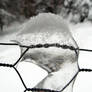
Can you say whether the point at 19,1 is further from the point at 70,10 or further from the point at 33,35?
the point at 33,35

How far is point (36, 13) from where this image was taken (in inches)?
124

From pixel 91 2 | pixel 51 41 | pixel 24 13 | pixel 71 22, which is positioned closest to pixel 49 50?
pixel 51 41

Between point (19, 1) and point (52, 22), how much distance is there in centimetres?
311

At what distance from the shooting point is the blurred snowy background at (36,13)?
0.77m

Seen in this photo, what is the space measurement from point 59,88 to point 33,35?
0.40 feet

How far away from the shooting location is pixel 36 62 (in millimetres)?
500

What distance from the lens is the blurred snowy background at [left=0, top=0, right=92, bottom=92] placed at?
30.2 inches

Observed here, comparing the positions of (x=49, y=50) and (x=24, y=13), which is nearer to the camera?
(x=49, y=50)

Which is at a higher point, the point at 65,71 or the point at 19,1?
the point at 65,71

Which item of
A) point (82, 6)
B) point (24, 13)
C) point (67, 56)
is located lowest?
point (24, 13)

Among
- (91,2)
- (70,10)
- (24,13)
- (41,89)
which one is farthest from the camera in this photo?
(24,13)

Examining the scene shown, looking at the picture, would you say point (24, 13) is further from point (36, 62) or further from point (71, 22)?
point (36, 62)

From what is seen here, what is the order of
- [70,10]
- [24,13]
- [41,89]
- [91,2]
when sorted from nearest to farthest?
[41,89] → [91,2] → [70,10] → [24,13]

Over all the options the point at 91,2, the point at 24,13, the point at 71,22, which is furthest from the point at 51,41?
the point at 24,13
